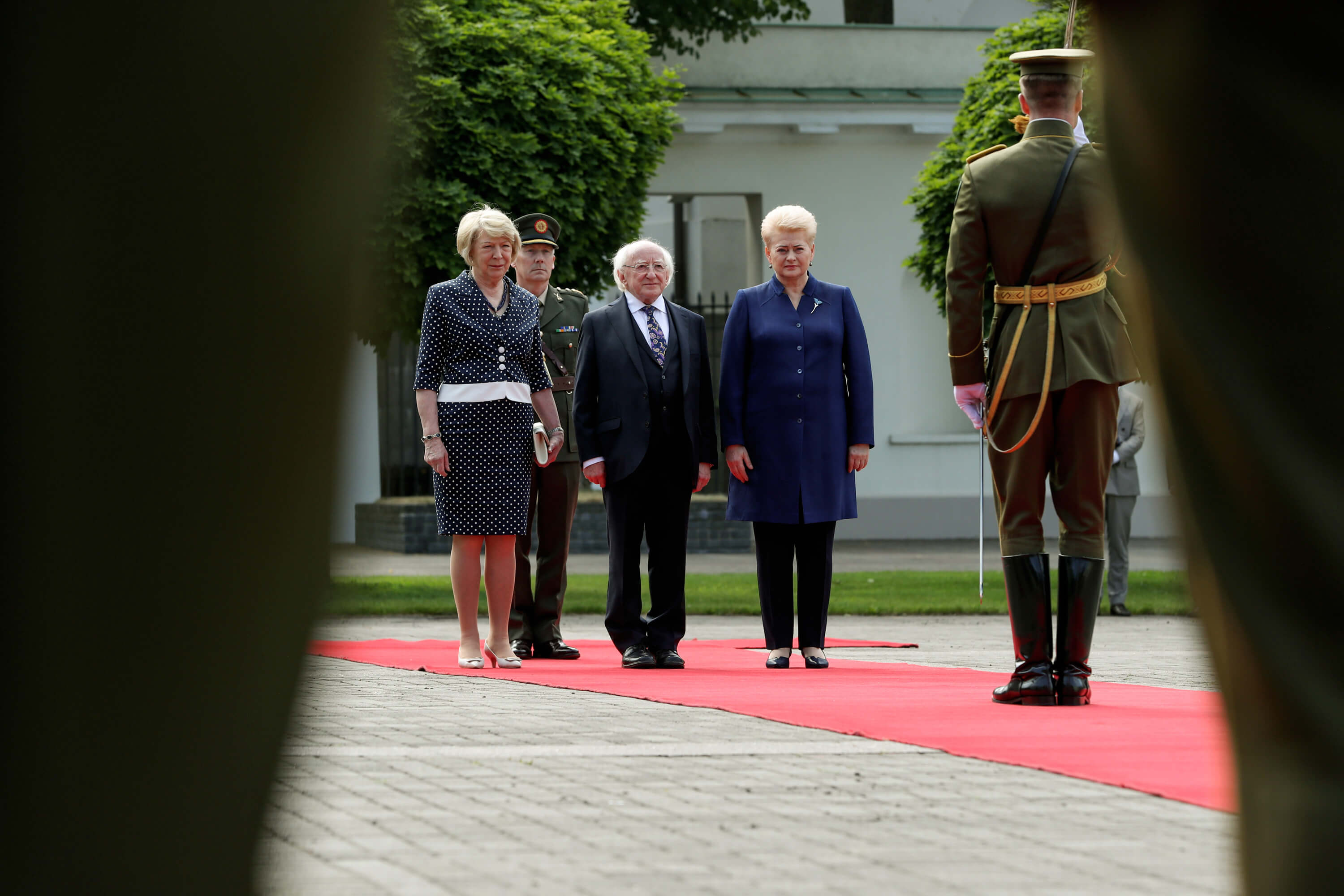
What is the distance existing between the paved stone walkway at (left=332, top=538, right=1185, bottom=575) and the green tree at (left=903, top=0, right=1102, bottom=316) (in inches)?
133

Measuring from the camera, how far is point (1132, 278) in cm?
105

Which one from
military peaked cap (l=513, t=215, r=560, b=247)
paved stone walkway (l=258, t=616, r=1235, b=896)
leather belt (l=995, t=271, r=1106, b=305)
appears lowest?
paved stone walkway (l=258, t=616, r=1235, b=896)

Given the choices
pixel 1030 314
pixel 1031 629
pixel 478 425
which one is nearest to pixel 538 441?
pixel 478 425

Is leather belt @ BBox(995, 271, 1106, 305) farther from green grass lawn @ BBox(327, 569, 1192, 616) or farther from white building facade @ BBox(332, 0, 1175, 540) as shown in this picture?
white building facade @ BBox(332, 0, 1175, 540)

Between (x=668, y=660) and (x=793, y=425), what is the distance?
1221 millimetres

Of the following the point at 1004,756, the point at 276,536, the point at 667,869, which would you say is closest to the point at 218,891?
the point at 276,536

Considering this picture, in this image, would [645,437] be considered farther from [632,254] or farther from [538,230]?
[538,230]

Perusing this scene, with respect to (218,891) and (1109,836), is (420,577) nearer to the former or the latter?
(1109,836)

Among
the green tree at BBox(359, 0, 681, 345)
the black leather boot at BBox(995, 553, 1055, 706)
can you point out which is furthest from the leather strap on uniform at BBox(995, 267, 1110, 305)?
the green tree at BBox(359, 0, 681, 345)

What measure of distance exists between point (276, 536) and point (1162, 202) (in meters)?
0.58

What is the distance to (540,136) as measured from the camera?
15.2 meters

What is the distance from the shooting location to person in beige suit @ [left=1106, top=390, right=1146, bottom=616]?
40.1 feet

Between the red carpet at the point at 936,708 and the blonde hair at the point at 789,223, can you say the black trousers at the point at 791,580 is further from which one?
the blonde hair at the point at 789,223

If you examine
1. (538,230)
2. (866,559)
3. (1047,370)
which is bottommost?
(866,559)
